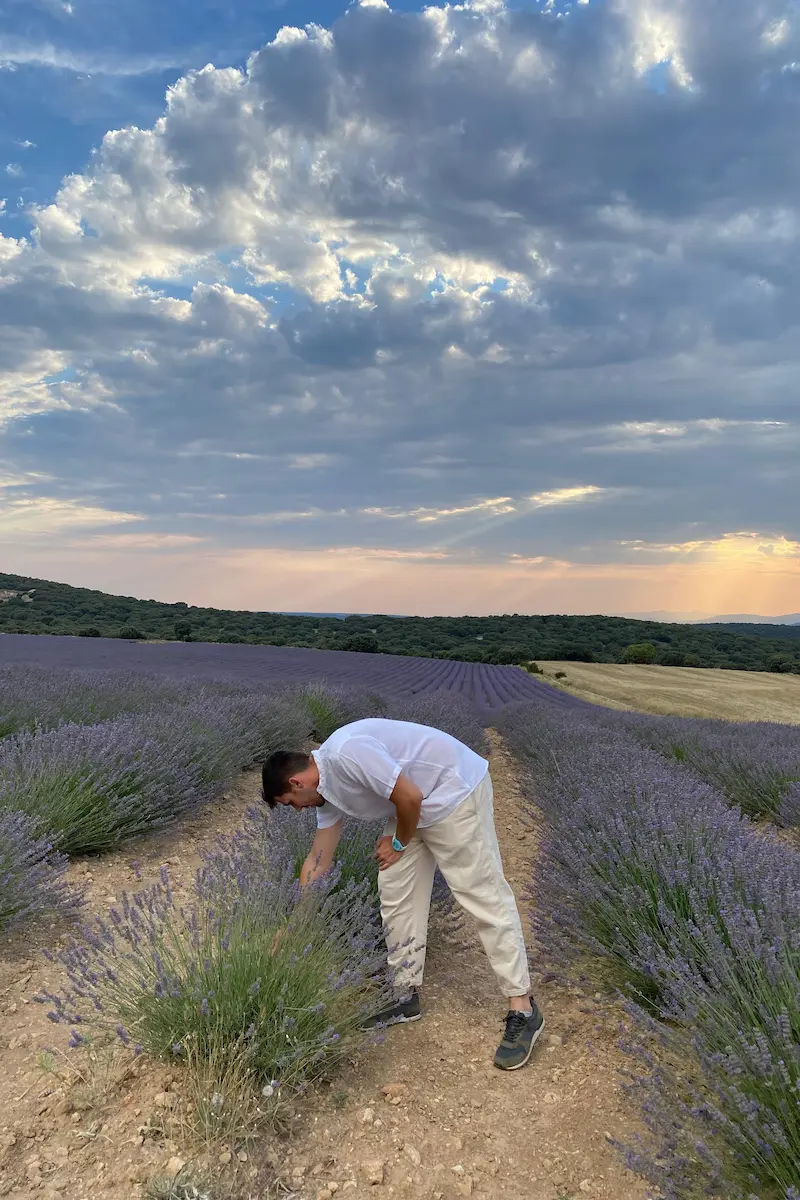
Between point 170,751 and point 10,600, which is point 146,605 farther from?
point 170,751

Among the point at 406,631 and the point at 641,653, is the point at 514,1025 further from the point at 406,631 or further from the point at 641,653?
the point at 406,631

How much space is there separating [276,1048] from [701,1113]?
1125 millimetres

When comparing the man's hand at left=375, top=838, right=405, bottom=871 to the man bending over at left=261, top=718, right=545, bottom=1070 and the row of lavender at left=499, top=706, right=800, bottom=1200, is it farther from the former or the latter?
the row of lavender at left=499, top=706, right=800, bottom=1200

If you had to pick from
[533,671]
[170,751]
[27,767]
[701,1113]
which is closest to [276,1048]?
[701,1113]

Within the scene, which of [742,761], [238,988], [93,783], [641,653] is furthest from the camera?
[641,653]

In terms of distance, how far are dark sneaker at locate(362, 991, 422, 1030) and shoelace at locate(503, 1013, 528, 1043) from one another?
34 cm

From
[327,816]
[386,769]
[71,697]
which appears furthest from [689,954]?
[71,697]

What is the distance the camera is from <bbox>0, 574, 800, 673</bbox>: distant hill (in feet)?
114

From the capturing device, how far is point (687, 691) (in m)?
20.6

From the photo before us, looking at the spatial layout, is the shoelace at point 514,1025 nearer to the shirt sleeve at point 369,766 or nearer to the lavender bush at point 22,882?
the shirt sleeve at point 369,766

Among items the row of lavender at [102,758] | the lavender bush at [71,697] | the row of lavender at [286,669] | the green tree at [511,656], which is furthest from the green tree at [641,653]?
the lavender bush at [71,697]

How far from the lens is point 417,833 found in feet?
8.83

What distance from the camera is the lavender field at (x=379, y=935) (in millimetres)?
1815

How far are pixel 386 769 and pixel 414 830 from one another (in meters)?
0.24
